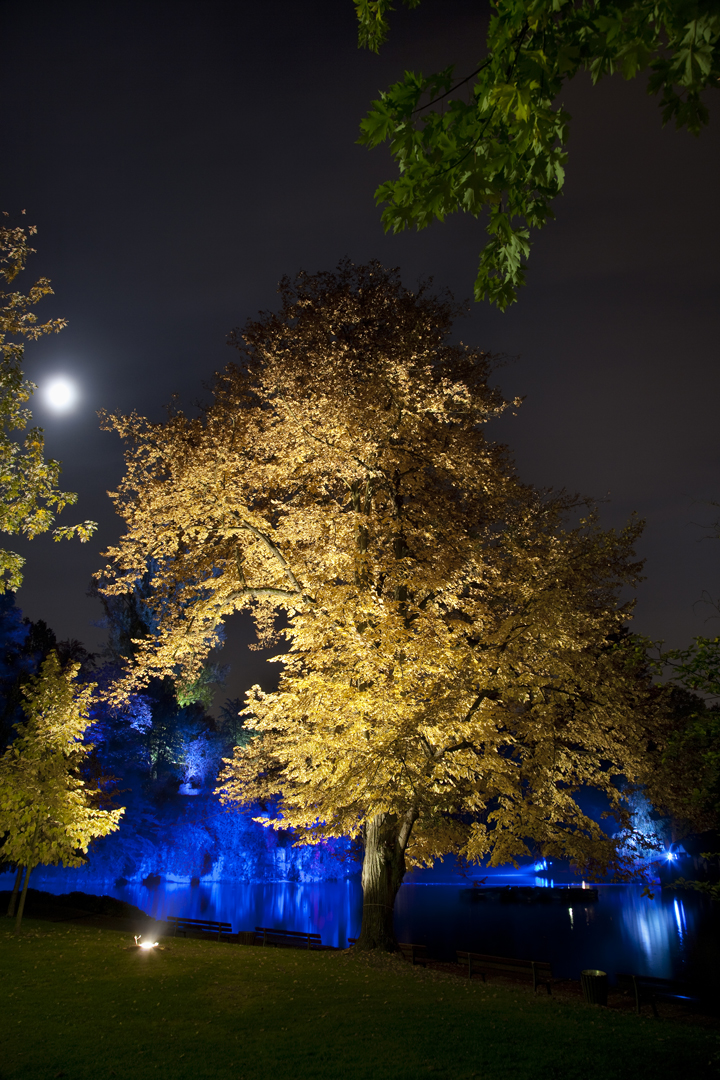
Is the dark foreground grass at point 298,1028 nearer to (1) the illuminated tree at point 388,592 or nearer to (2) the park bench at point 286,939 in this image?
(1) the illuminated tree at point 388,592

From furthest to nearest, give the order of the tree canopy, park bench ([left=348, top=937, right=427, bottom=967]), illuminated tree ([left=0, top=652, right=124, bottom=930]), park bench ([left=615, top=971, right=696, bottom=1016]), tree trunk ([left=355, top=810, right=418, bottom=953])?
park bench ([left=348, top=937, right=427, bottom=967]), illuminated tree ([left=0, top=652, right=124, bottom=930]), tree trunk ([left=355, top=810, right=418, bottom=953]), park bench ([left=615, top=971, right=696, bottom=1016]), the tree canopy

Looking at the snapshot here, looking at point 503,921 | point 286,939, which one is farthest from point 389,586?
point 503,921

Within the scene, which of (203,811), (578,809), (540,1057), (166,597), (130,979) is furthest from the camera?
(203,811)

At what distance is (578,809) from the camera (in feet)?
43.9

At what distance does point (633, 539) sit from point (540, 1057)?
1035cm

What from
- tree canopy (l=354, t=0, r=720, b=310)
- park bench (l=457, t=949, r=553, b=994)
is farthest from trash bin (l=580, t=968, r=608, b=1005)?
tree canopy (l=354, t=0, r=720, b=310)

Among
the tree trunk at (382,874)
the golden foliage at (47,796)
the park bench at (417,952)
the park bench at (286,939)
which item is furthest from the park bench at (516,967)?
the golden foliage at (47,796)

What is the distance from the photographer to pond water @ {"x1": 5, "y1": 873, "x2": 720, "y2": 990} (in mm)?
25531

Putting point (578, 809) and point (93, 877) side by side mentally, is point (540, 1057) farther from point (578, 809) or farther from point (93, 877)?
point (93, 877)

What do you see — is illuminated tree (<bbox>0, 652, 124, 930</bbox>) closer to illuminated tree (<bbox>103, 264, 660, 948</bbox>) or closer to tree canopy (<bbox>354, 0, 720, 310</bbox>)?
illuminated tree (<bbox>103, 264, 660, 948</bbox>)

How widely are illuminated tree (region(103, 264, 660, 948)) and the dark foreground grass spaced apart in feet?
9.17

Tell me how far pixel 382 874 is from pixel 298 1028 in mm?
6571

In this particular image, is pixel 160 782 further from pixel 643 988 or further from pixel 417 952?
pixel 643 988

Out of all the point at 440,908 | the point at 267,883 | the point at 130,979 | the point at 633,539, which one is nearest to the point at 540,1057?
the point at 130,979
